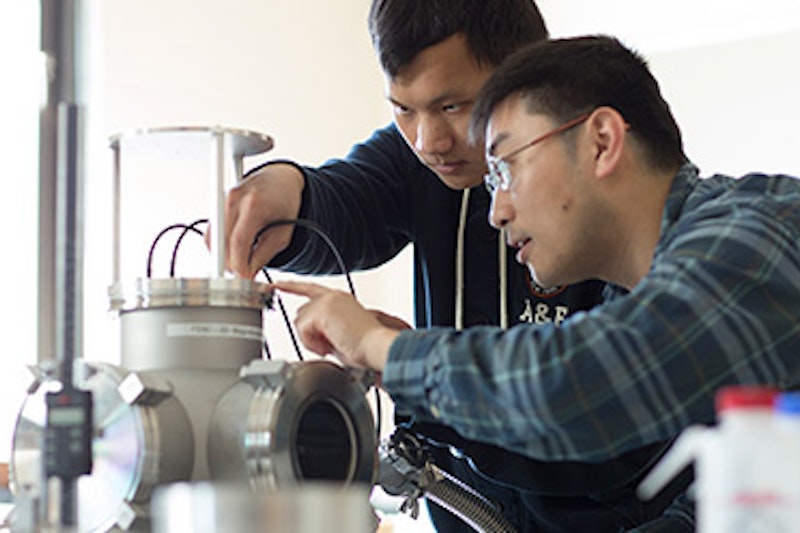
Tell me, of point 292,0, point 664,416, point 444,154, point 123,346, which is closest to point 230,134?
point 123,346

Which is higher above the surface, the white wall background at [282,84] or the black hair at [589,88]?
the white wall background at [282,84]

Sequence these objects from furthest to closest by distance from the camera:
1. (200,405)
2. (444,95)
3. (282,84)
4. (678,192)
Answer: (282,84)
(444,95)
(678,192)
(200,405)

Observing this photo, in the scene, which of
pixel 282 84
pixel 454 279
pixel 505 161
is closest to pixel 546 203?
pixel 505 161

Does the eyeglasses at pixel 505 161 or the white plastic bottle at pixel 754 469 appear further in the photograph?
the eyeglasses at pixel 505 161

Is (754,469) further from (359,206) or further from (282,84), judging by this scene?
(282,84)

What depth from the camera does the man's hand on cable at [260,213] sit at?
156 cm

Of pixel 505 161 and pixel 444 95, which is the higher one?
pixel 444 95

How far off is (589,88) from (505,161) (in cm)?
13

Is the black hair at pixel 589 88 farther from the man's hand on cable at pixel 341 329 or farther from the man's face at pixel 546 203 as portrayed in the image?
the man's hand on cable at pixel 341 329

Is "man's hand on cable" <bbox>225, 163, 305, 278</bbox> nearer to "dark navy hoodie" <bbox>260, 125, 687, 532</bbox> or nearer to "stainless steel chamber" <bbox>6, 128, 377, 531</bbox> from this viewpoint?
"dark navy hoodie" <bbox>260, 125, 687, 532</bbox>

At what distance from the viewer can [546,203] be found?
147 cm

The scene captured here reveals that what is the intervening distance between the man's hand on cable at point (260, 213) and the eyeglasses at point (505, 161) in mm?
283

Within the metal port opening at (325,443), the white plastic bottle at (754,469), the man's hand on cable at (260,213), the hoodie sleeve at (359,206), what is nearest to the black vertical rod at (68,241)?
the metal port opening at (325,443)

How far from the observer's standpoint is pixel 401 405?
132cm
